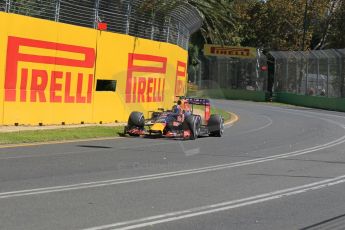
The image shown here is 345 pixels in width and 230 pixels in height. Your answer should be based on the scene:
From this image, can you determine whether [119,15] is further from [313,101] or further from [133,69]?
[313,101]

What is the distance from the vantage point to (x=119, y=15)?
2278 centimetres

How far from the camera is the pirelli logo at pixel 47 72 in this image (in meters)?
17.9

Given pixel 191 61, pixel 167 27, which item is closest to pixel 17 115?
pixel 167 27

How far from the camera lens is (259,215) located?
7867mm

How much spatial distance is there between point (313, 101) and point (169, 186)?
40.3 meters

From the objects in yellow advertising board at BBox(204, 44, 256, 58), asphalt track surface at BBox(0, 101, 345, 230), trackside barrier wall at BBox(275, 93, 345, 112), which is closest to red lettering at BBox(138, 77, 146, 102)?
asphalt track surface at BBox(0, 101, 345, 230)

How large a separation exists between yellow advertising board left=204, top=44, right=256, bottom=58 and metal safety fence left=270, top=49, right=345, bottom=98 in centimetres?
247

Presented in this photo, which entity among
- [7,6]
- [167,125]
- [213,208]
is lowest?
[213,208]

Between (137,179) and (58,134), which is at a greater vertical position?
(58,134)

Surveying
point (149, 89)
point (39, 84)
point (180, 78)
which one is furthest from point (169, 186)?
point (180, 78)

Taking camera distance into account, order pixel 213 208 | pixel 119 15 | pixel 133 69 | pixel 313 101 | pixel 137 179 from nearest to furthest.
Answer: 1. pixel 213 208
2. pixel 137 179
3. pixel 119 15
4. pixel 133 69
5. pixel 313 101

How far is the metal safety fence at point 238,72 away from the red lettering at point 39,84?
39469 mm

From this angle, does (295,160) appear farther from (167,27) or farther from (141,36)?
(167,27)

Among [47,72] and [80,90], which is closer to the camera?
[47,72]
